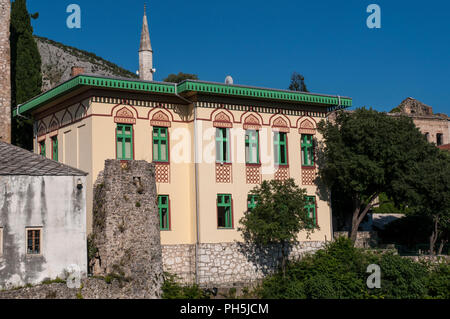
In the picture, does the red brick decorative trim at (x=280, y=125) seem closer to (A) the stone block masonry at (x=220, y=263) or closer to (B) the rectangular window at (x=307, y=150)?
(B) the rectangular window at (x=307, y=150)

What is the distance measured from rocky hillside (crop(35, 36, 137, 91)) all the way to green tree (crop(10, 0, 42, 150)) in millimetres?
26814

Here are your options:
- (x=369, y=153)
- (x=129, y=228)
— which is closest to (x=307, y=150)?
(x=369, y=153)

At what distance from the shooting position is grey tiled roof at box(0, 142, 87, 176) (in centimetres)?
2155

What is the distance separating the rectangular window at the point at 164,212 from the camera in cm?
2586

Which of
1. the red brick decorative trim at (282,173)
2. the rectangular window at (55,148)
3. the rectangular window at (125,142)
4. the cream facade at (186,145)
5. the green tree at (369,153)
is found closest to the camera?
the cream facade at (186,145)

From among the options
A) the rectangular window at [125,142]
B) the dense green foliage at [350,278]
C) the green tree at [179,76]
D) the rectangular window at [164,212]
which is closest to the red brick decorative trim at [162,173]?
the rectangular window at [164,212]

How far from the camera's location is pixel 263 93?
1091 inches

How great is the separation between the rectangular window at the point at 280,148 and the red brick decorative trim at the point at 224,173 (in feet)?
7.84

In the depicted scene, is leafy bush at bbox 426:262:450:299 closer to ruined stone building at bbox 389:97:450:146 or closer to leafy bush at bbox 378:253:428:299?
leafy bush at bbox 378:253:428:299

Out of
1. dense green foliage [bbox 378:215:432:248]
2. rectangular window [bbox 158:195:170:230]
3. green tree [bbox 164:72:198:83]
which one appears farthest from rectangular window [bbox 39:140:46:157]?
green tree [bbox 164:72:198:83]
